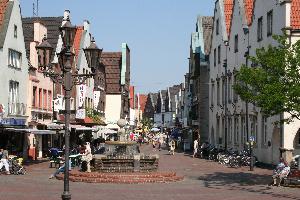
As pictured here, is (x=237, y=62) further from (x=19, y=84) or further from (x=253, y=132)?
(x=19, y=84)

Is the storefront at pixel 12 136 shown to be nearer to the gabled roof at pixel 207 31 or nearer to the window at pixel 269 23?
the window at pixel 269 23

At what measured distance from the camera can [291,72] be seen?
25062 mm

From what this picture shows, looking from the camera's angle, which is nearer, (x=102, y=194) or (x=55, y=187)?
(x=102, y=194)

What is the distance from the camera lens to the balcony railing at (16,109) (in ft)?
131

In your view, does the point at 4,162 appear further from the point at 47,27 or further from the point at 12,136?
the point at 47,27

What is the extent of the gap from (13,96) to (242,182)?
18893 mm

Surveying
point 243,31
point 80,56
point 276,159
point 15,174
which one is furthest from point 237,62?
point 15,174

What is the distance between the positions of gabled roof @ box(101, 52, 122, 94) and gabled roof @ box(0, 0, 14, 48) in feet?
140

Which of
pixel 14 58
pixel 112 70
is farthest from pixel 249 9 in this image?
pixel 112 70

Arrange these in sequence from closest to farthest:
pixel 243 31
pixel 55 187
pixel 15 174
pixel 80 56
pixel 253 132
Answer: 1. pixel 55 187
2. pixel 15 174
3. pixel 253 132
4. pixel 243 31
5. pixel 80 56

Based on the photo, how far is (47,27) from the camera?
175 ft

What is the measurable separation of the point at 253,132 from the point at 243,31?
28.1ft

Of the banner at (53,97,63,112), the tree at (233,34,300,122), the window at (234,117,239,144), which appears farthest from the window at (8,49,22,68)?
the tree at (233,34,300,122)

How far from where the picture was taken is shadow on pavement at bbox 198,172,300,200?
23.8 meters
